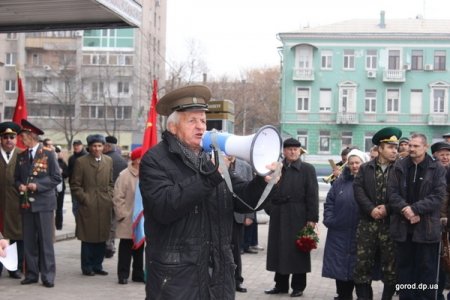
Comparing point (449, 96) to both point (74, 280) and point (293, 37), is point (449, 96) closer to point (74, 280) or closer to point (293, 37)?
point (293, 37)

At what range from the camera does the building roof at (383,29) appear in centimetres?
5385

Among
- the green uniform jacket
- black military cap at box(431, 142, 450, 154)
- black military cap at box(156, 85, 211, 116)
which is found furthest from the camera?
the green uniform jacket

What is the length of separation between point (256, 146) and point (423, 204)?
4133 mm

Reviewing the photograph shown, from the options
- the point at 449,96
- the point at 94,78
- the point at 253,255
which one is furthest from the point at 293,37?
the point at 253,255

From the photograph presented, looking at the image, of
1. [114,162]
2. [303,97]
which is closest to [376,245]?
[114,162]

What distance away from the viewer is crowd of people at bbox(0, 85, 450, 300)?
4465mm

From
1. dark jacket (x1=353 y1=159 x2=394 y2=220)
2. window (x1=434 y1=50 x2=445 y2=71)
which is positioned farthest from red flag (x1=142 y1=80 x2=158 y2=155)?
window (x1=434 y1=50 x2=445 y2=71)

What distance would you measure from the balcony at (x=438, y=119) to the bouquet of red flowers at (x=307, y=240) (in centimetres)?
4647

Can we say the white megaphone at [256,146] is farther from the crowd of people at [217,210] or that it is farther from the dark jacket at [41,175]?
the dark jacket at [41,175]

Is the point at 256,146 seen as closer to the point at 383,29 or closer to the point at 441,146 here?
the point at 441,146

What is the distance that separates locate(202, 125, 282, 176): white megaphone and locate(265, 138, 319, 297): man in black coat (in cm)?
524

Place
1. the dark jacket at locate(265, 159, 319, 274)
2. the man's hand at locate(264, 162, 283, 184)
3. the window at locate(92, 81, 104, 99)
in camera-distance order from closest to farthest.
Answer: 1. the man's hand at locate(264, 162, 283, 184)
2. the dark jacket at locate(265, 159, 319, 274)
3. the window at locate(92, 81, 104, 99)

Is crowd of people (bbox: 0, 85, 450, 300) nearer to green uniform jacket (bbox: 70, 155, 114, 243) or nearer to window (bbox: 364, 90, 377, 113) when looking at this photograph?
green uniform jacket (bbox: 70, 155, 114, 243)

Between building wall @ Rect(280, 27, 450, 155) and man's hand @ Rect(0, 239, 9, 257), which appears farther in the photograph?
building wall @ Rect(280, 27, 450, 155)
